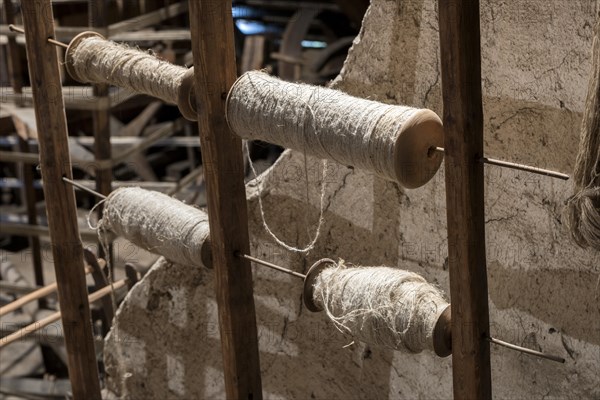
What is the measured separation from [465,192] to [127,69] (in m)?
0.75

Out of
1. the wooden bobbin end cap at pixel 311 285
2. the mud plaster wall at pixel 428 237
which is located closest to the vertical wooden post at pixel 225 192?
the wooden bobbin end cap at pixel 311 285

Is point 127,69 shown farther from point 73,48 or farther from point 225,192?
point 225,192

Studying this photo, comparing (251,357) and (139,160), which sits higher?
(251,357)

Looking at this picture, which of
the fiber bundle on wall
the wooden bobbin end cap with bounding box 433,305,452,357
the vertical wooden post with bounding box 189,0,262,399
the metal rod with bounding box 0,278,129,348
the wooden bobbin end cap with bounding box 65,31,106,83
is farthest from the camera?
the metal rod with bounding box 0,278,129,348

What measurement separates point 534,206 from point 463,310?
0.39 meters

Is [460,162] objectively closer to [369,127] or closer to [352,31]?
[369,127]

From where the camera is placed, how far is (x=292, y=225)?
200cm

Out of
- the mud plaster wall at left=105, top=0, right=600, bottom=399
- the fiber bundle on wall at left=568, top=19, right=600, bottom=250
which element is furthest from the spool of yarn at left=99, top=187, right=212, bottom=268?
the fiber bundle on wall at left=568, top=19, right=600, bottom=250

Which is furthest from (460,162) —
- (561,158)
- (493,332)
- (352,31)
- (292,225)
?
(352,31)

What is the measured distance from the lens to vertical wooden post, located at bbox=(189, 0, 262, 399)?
1523 mm

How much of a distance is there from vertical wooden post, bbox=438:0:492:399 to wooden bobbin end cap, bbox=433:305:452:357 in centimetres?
2

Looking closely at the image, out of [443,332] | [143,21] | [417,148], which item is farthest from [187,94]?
[143,21]

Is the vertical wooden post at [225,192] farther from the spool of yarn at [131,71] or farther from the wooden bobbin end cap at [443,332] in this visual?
the wooden bobbin end cap at [443,332]

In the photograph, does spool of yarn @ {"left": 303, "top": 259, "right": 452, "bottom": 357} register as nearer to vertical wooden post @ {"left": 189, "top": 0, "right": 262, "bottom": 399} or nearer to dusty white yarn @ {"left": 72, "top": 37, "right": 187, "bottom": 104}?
vertical wooden post @ {"left": 189, "top": 0, "right": 262, "bottom": 399}
